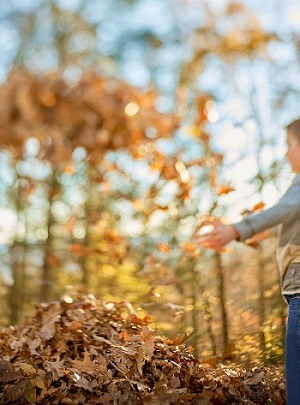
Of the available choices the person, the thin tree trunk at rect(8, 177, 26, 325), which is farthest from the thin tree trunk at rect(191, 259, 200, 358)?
the thin tree trunk at rect(8, 177, 26, 325)

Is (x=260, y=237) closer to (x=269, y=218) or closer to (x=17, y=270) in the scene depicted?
(x=269, y=218)

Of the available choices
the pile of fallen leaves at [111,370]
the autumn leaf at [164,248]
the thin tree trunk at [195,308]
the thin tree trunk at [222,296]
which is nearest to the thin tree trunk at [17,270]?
the thin tree trunk at [195,308]

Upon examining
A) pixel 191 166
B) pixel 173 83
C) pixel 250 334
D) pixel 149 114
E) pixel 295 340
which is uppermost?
pixel 173 83

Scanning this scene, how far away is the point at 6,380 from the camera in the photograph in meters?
3.21

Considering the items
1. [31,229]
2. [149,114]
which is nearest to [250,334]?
[149,114]

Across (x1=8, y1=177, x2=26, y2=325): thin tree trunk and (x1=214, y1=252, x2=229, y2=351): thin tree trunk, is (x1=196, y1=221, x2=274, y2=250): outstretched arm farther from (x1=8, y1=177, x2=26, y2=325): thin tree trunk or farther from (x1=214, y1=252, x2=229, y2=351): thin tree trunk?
(x1=8, y1=177, x2=26, y2=325): thin tree trunk

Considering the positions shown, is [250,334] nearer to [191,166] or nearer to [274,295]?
[274,295]

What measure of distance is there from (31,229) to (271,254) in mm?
Answer: 6466

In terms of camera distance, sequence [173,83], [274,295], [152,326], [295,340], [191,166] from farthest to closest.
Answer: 1. [173,83]
2. [191,166]
3. [274,295]
4. [152,326]
5. [295,340]

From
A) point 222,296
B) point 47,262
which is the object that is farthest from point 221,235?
point 47,262

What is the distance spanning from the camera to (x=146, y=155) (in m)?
6.92

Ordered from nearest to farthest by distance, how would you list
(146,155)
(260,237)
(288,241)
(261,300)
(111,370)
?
(288,241)
(111,370)
(260,237)
(261,300)
(146,155)

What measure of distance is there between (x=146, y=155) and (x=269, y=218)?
417 centimetres

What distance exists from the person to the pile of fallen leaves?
0.45 m
